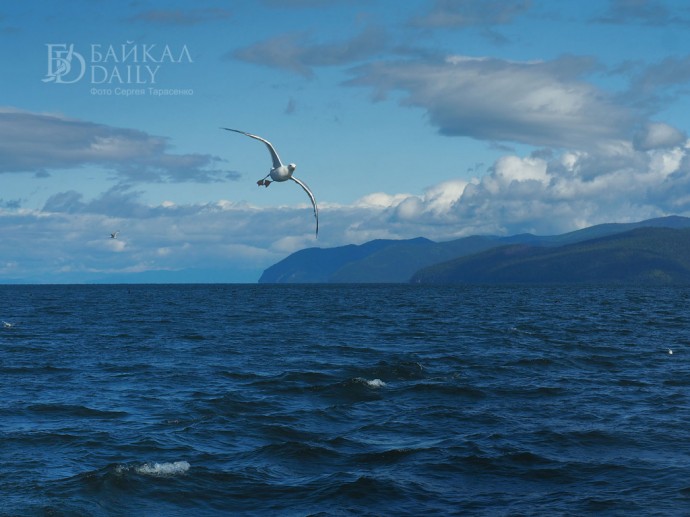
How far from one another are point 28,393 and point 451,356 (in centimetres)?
2816

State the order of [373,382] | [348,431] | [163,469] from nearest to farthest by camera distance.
Result: [163,469] < [348,431] < [373,382]

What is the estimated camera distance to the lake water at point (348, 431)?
2234 cm

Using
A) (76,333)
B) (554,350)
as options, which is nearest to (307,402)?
(554,350)

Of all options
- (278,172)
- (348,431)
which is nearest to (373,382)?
(348,431)

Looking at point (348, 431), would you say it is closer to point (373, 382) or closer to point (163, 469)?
point (163, 469)

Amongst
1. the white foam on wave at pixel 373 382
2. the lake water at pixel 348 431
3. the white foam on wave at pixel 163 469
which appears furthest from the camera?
the white foam on wave at pixel 373 382

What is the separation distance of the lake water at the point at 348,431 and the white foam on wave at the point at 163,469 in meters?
0.09

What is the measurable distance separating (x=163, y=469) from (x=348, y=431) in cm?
848

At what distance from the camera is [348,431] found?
101 ft

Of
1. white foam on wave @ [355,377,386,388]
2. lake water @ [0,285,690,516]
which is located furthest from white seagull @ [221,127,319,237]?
white foam on wave @ [355,377,386,388]

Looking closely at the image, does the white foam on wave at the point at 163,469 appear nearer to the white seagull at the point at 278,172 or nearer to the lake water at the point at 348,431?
the lake water at the point at 348,431

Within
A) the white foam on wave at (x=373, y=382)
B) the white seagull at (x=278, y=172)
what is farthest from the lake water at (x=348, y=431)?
the white seagull at (x=278, y=172)

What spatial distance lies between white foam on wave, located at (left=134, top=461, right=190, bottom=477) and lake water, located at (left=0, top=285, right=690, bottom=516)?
9 centimetres

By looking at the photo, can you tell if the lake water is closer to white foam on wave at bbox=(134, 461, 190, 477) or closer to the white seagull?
white foam on wave at bbox=(134, 461, 190, 477)
